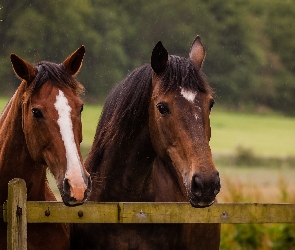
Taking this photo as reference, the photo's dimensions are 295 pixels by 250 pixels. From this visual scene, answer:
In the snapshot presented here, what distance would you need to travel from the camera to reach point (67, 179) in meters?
4.43

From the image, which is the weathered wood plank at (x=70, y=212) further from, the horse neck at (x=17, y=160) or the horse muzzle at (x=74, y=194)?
the horse neck at (x=17, y=160)

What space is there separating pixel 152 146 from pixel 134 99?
0.37 m

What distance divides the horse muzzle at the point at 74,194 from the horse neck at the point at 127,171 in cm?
95

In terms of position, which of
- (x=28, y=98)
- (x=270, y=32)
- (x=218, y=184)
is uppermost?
(x=270, y=32)

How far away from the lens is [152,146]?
209 inches

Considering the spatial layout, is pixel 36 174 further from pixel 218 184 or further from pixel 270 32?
pixel 270 32

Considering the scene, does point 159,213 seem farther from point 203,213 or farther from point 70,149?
point 70,149

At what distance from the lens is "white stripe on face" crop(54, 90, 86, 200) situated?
4375mm

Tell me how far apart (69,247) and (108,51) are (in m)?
16.4

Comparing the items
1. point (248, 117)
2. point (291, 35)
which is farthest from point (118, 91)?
point (291, 35)

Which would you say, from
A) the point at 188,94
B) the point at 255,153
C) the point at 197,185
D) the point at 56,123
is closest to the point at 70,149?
the point at 56,123

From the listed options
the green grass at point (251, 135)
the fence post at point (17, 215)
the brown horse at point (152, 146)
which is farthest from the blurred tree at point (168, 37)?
the fence post at point (17, 215)

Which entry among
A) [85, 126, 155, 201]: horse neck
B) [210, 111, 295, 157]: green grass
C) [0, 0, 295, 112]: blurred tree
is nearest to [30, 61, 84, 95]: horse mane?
[85, 126, 155, 201]: horse neck

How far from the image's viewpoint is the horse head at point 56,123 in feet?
14.6
